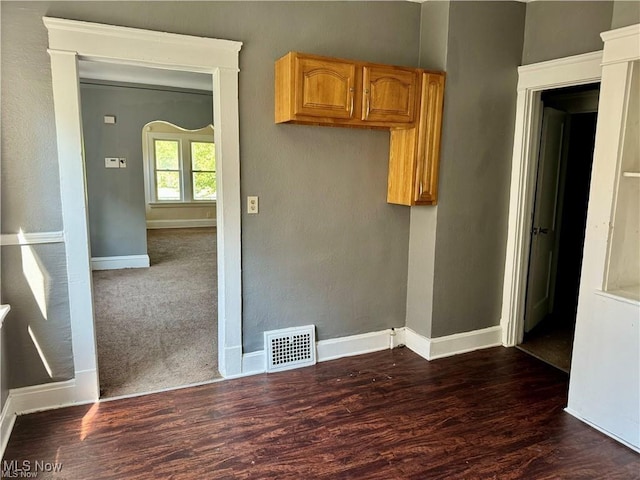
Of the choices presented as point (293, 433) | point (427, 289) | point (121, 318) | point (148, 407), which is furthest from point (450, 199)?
point (121, 318)

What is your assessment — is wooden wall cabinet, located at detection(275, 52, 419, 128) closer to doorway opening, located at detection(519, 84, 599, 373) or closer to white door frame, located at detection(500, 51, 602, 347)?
white door frame, located at detection(500, 51, 602, 347)

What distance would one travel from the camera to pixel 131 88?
604 centimetres

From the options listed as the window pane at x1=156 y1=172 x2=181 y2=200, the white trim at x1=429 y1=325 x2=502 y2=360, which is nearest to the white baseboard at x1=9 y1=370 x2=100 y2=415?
the white trim at x1=429 y1=325 x2=502 y2=360

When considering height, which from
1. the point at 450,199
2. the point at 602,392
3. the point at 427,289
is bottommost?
the point at 602,392

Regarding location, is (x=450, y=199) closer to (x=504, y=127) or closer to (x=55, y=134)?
(x=504, y=127)

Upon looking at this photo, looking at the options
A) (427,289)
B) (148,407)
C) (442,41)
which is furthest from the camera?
(427,289)

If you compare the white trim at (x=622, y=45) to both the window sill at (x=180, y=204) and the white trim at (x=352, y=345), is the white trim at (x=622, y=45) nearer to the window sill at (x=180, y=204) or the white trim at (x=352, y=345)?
the white trim at (x=352, y=345)

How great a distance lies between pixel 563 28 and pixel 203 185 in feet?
26.2

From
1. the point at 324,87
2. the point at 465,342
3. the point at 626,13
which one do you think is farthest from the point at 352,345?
the point at 626,13

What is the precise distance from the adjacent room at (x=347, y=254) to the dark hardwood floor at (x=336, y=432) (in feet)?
0.05

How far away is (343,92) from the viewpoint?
277 cm

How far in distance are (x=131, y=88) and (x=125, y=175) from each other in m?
1.18
